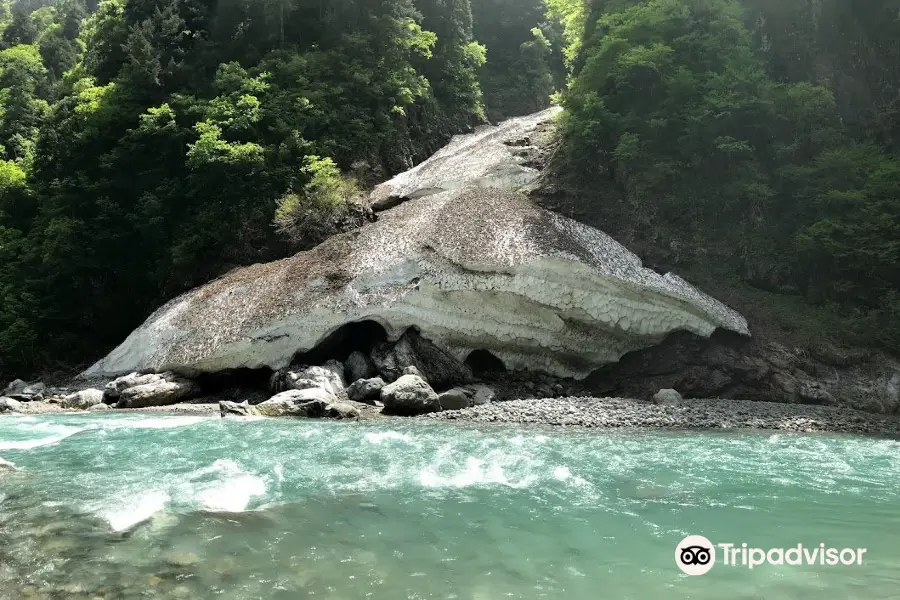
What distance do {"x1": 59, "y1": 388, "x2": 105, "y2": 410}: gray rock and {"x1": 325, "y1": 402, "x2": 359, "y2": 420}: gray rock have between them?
697 cm

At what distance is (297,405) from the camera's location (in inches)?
579

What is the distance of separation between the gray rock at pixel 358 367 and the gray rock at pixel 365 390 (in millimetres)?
978

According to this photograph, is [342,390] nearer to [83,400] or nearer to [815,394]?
[83,400]

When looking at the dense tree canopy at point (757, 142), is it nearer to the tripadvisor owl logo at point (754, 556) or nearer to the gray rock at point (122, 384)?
the tripadvisor owl logo at point (754, 556)

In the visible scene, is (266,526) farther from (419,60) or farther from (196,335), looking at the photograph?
(419,60)

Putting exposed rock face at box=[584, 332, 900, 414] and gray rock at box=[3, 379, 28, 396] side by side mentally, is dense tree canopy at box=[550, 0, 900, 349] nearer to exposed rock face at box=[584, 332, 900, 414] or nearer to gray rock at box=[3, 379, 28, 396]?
exposed rock face at box=[584, 332, 900, 414]

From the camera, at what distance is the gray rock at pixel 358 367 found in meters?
17.5

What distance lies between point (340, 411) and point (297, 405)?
1.17 metres

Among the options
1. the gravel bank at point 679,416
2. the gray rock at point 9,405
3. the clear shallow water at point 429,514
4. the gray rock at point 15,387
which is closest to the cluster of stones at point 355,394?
the gravel bank at point 679,416

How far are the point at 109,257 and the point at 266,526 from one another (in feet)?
72.8

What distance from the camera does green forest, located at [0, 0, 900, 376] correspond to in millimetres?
19406

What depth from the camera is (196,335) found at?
705 inches

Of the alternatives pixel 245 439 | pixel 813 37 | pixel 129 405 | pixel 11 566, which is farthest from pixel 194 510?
pixel 813 37

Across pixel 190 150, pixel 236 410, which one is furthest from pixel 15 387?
pixel 236 410
